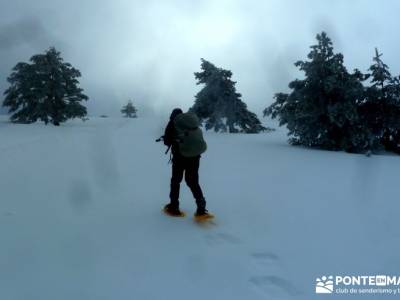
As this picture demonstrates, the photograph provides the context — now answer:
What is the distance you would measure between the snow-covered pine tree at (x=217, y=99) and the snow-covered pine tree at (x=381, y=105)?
10897mm

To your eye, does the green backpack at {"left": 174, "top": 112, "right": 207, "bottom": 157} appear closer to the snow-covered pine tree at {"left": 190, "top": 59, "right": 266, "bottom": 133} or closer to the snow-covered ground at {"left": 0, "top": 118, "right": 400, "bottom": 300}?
the snow-covered ground at {"left": 0, "top": 118, "right": 400, "bottom": 300}

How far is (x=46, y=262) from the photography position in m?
4.09

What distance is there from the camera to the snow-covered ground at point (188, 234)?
369cm

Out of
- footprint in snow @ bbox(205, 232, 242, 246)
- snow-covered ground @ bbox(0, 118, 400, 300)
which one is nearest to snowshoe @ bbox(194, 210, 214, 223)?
snow-covered ground @ bbox(0, 118, 400, 300)

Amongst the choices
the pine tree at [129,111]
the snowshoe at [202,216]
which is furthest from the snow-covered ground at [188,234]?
the pine tree at [129,111]

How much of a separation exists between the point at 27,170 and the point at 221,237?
6.60 meters

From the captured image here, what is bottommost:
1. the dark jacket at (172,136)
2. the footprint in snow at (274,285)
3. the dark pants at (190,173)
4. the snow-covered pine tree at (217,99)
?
the footprint in snow at (274,285)

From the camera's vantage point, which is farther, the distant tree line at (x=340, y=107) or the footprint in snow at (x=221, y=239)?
the distant tree line at (x=340, y=107)

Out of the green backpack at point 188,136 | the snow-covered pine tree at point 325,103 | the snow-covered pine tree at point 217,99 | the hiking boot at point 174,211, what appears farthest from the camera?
the snow-covered pine tree at point 217,99

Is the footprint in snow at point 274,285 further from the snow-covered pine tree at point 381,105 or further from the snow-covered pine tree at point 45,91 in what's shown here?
the snow-covered pine tree at point 45,91

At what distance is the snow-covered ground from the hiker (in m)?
0.48

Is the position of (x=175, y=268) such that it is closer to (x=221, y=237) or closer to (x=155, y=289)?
(x=155, y=289)

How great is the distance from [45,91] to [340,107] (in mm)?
23329

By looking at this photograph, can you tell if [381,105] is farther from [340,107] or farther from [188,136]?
[188,136]
